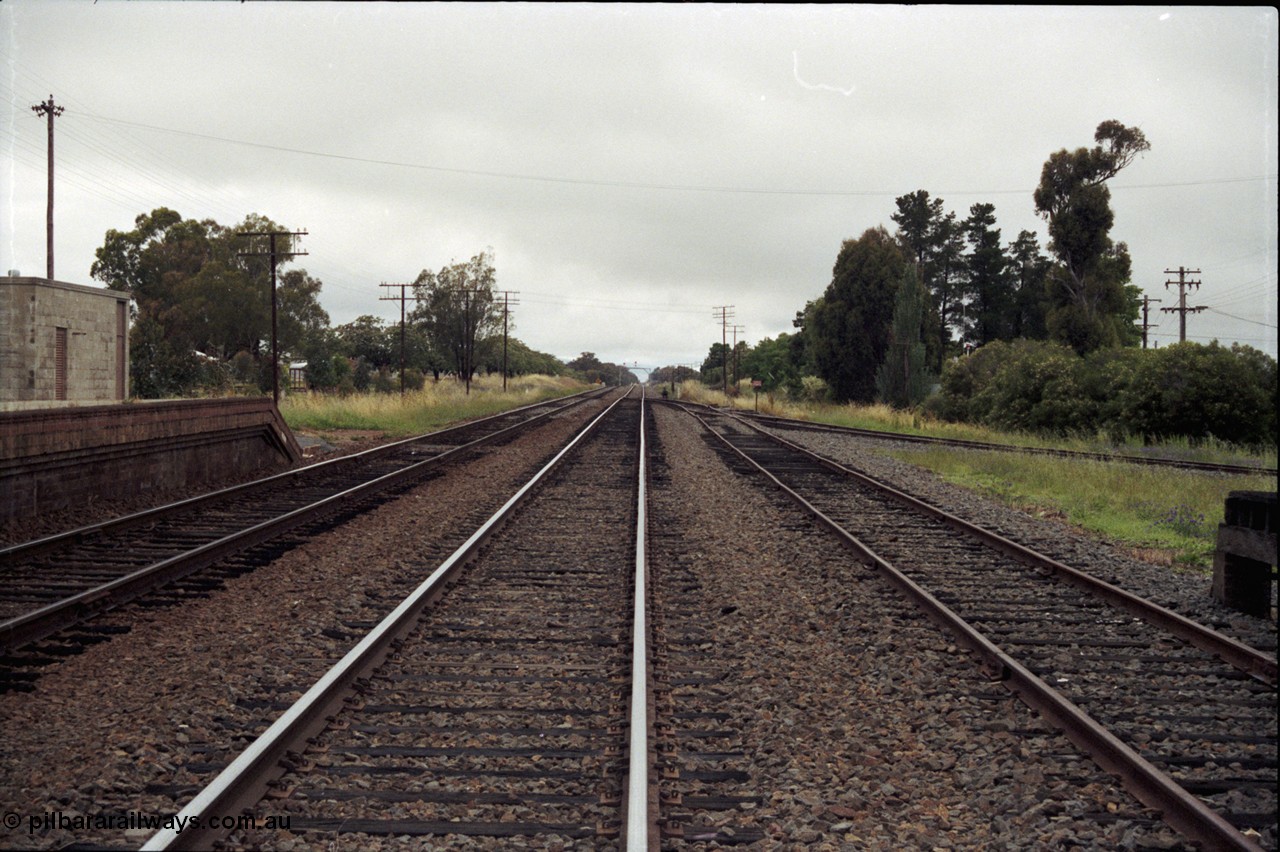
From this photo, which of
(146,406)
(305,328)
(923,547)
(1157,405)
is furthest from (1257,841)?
(305,328)

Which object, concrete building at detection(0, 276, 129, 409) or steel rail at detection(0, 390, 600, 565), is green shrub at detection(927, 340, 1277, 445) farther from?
concrete building at detection(0, 276, 129, 409)

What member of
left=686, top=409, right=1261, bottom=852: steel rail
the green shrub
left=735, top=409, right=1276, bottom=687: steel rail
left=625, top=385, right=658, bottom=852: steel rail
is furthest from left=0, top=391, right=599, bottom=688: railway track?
the green shrub

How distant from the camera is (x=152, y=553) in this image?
26.9 ft

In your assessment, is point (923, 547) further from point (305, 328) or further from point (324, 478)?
point (305, 328)

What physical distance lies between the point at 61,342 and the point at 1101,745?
23993mm

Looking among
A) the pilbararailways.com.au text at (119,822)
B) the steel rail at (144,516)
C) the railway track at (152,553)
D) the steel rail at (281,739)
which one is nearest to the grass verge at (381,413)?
the steel rail at (144,516)

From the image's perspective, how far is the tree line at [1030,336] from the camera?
64.0 ft

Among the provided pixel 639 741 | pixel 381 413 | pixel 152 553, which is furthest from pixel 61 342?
pixel 639 741

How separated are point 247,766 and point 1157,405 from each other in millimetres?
22657

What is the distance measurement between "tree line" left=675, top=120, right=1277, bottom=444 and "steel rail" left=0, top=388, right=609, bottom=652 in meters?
9.80

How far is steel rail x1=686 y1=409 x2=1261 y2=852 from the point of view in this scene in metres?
3.34

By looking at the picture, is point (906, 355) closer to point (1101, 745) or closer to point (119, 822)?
point (1101, 745)

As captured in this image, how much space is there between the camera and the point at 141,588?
6.87 m

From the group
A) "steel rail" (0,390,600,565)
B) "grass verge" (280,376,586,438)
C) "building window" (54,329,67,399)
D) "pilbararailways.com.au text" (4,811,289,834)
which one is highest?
"building window" (54,329,67,399)
